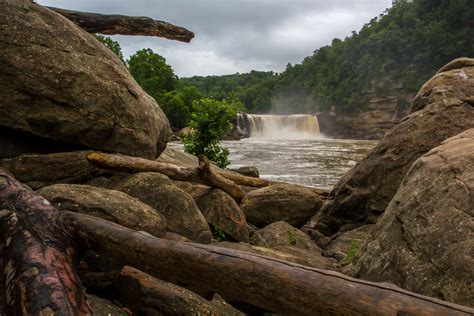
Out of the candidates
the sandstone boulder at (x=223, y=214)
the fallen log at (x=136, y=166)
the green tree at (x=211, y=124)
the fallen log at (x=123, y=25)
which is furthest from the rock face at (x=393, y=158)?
the green tree at (x=211, y=124)

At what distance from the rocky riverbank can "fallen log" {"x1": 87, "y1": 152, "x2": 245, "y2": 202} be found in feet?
0.07

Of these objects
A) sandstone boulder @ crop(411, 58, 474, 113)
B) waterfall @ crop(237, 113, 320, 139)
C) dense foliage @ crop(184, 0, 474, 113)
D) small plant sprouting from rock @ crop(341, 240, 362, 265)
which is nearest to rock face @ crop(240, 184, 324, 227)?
small plant sprouting from rock @ crop(341, 240, 362, 265)

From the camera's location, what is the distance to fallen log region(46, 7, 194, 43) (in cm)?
757

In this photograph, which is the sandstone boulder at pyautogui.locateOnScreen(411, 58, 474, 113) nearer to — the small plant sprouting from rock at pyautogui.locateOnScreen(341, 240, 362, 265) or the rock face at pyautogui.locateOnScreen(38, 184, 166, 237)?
the small plant sprouting from rock at pyautogui.locateOnScreen(341, 240, 362, 265)

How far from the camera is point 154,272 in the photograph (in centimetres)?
319

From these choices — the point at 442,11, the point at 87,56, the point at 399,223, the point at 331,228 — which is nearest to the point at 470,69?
the point at 331,228

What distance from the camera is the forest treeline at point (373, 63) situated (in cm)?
6925

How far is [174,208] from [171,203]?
0.09 metres

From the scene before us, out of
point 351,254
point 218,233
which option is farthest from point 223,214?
point 351,254

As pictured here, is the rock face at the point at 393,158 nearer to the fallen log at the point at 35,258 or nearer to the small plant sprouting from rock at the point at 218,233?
the small plant sprouting from rock at the point at 218,233

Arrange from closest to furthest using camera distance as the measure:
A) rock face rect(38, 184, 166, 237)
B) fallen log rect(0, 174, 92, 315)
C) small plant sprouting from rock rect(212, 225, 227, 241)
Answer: fallen log rect(0, 174, 92, 315) → rock face rect(38, 184, 166, 237) → small plant sprouting from rock rect(212, 225, 227, 241)

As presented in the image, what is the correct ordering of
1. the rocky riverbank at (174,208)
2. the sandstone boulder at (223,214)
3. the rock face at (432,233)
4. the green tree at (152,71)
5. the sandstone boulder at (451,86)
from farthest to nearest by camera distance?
the green tree at (152,71), the sandstone boulder at (451,86), the sandstone boulder at (223,214), the rock face at (432,233), the rocky riverbank at (174,208)

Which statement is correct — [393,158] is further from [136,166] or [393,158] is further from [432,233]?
[136,166]

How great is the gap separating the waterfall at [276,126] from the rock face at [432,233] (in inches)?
1892
